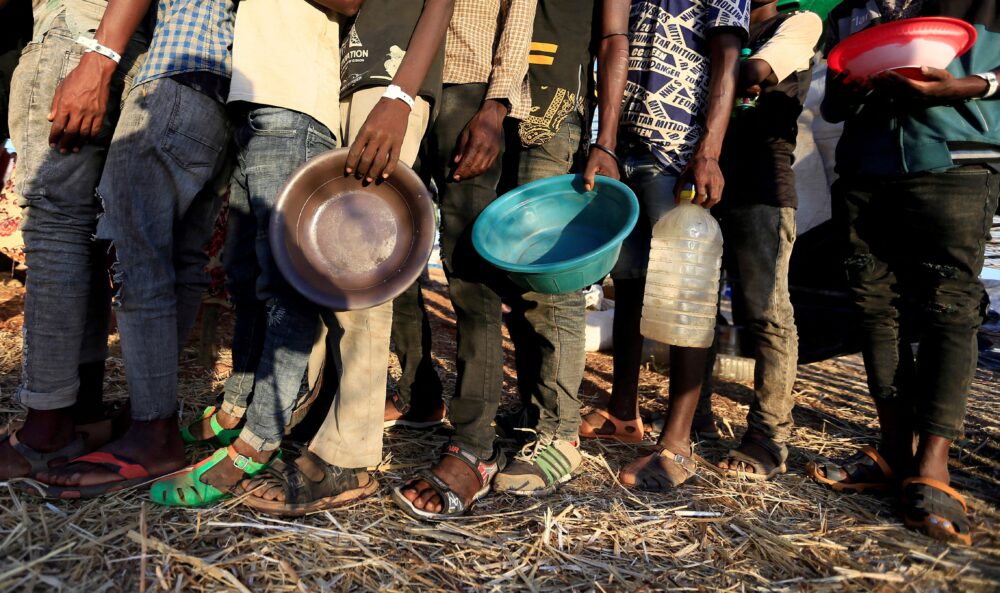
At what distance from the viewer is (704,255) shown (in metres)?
2.37

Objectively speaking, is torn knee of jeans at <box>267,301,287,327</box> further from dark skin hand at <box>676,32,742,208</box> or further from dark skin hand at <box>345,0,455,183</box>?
dark skin hand at <box>676,32,742,208</box>

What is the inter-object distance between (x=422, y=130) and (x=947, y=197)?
2035 millimetres

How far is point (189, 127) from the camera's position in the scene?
1.73 meters

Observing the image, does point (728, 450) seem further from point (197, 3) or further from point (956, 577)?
point (197, 3)

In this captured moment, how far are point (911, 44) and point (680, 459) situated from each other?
181 centimetres

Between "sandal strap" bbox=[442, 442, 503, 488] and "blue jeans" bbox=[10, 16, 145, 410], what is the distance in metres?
1.34

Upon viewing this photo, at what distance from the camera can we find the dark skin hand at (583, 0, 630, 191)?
2.19 metres

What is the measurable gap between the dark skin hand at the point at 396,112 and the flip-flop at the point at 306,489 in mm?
1005

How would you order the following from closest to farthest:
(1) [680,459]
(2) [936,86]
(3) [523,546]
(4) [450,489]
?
(3) [523,546], (4) [450,489], (2) [936,86], (1) [680,459]

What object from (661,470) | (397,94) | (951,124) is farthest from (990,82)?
(397,94)

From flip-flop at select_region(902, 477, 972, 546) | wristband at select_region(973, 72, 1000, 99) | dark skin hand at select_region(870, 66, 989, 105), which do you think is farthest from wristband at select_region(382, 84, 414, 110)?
flip-flop at select_region(902, 477, 972, 546)

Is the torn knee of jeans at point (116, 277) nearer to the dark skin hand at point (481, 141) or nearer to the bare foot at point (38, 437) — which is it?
the bare foot at point (38, 437)

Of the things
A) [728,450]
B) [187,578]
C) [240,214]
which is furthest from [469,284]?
[728,450]

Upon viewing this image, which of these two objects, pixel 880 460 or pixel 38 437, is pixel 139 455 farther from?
pixel 880 460
